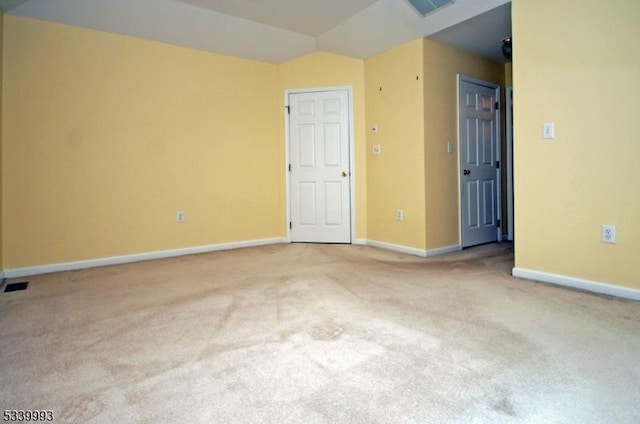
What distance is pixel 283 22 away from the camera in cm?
419

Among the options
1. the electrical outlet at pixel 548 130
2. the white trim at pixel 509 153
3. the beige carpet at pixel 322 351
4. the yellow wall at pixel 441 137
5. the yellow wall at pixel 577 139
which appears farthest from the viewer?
the white trim at pixel 509 153

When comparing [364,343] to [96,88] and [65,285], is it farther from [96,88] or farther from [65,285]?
[96,88]

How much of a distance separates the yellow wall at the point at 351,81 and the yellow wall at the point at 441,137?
39.5 inches

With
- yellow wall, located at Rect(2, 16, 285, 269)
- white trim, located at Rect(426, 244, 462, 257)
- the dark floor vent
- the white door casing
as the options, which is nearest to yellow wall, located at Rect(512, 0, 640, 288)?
white trim, located at Rect(426, 244, 462, 257)

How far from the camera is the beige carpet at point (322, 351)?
136 cm

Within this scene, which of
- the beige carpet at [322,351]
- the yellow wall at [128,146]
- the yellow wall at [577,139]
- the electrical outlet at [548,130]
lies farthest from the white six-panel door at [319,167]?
the electrical outlet at [548,130]

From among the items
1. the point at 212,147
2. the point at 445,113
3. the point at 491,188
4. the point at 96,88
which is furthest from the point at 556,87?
the point at 96,88

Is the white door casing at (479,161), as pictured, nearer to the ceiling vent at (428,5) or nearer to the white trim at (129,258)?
the ceiling vent at (428,5)

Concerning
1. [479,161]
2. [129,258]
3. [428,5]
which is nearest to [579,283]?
[479,161]

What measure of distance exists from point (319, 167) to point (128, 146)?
2279 mm

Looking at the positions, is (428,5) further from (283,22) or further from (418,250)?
(418,250)

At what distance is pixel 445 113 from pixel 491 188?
1.25 m

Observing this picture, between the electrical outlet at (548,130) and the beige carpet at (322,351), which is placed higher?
the electrical outlet at (548,130)

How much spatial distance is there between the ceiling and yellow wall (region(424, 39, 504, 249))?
172 millimetres
